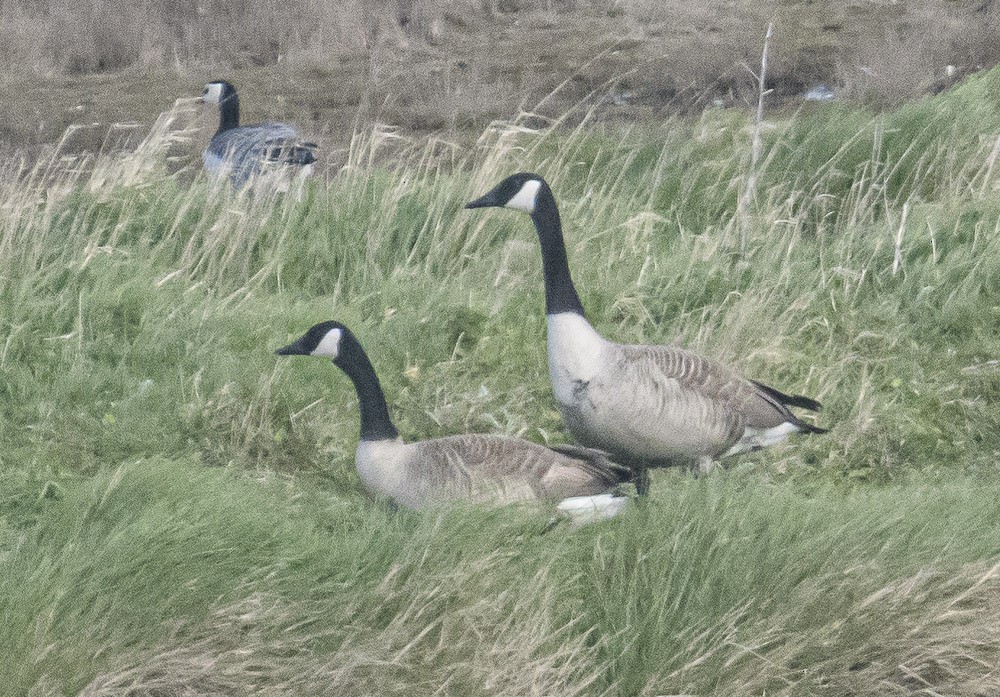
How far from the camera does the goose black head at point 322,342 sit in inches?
251

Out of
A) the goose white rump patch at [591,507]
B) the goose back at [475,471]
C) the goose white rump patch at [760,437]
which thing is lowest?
the goose white rump patch at [760,437]

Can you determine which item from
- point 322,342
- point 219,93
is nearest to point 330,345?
point 322,342

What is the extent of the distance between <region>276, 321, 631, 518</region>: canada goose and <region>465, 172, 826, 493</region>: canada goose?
181 millimetres

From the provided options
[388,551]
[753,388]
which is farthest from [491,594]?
[753,388]

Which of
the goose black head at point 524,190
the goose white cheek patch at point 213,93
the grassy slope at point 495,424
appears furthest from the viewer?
the goose white cheek patch at point 213,93

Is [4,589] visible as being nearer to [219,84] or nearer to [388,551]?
[388,551]

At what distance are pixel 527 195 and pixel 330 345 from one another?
1243mm

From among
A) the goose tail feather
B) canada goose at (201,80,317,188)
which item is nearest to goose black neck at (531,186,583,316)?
the goose tail feather

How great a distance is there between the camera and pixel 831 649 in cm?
510

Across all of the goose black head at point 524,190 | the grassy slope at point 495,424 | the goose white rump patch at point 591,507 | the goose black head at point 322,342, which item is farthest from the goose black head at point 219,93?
the goose white rump patch at point 591,507

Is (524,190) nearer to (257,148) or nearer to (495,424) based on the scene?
(495,424)

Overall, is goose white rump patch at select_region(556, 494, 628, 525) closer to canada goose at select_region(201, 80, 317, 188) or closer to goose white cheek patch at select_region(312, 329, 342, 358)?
goose white cheek patch at select_region(312, 329, 342, 358)

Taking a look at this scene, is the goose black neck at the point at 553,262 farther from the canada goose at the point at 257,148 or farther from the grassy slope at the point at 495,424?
the canada goose at the point at 257,148

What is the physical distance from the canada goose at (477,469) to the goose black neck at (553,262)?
2.17 feet
